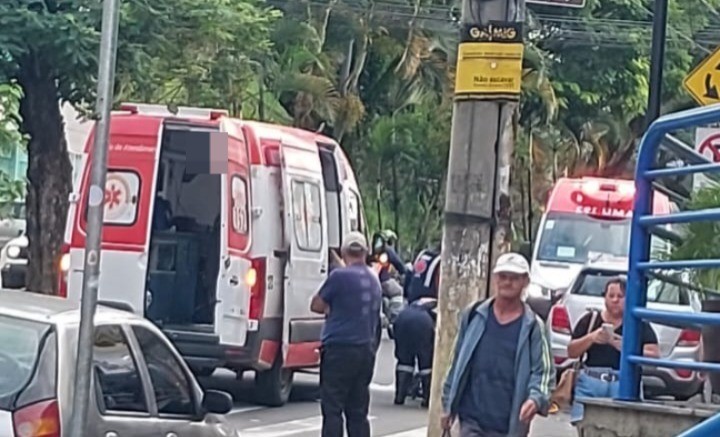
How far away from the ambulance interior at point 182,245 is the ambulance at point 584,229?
6.90m

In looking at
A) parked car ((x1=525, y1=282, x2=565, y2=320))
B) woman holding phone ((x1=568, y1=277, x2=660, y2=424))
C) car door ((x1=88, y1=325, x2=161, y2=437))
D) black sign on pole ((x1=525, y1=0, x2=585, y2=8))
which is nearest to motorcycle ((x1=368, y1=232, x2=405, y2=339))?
parked car ((x1=525, y1=282, x2=565, y2=320))

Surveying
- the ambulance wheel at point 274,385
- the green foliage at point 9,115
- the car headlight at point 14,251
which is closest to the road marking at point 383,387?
the ambulance wheel at point 274,385

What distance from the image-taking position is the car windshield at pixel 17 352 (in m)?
7.86

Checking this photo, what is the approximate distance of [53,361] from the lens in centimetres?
792

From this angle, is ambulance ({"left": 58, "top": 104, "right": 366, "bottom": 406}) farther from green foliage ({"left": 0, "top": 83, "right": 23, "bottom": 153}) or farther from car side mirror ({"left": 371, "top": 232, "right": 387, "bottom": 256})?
car side mirror ({"left": 371, "top": 232, "right": 387, "bottom": 256})

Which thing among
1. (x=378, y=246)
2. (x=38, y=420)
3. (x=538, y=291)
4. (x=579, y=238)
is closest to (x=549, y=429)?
(x=538, y=291)

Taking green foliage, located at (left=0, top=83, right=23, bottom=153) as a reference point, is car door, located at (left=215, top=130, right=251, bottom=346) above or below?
below

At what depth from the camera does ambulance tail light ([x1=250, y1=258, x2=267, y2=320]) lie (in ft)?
50.5

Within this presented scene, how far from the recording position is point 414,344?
667 inches

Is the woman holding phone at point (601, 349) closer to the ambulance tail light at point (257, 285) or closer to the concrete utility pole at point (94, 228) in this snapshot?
the concrete utility pole at point (94, 228)

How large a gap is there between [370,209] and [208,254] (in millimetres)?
26289

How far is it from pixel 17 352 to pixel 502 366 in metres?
2.46

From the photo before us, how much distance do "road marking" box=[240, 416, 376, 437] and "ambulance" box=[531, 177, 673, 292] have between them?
7.16m

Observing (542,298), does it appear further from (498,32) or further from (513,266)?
(513,266)
